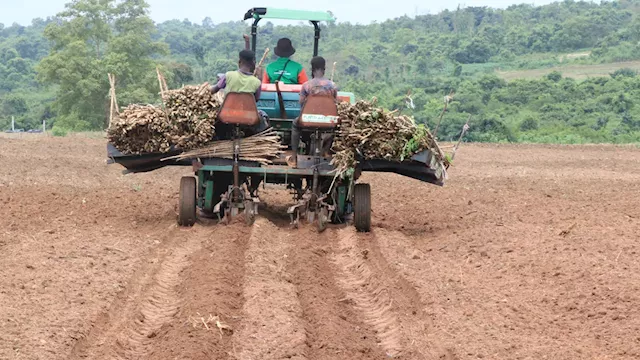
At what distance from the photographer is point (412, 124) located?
11.9 meters

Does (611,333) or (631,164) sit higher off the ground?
(611,333)

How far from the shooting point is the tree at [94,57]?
4516cm

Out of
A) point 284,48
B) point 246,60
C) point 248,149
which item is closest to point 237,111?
point 248,149

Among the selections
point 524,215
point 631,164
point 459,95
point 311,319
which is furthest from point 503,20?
point 311,319

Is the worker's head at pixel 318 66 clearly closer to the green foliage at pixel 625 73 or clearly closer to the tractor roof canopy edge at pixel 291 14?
the tractor roof canopy edge at pixel 291 14

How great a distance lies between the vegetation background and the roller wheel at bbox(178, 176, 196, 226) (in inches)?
1044

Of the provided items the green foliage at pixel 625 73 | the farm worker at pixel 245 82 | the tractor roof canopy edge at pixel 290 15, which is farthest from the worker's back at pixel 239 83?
the green foliage at pixel 625 73

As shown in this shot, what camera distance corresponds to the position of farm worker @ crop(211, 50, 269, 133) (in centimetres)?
1232

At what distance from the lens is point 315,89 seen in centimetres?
1218

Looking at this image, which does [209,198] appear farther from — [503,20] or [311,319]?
[503,20]

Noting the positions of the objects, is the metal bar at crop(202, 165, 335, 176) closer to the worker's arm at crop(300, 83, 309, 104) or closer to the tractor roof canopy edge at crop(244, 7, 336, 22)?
the worker's arm at crop(300, 83, 309, 104)

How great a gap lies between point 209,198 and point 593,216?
5039 millimetres

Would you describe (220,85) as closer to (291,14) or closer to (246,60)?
(246,60)

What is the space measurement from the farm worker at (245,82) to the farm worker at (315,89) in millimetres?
411
